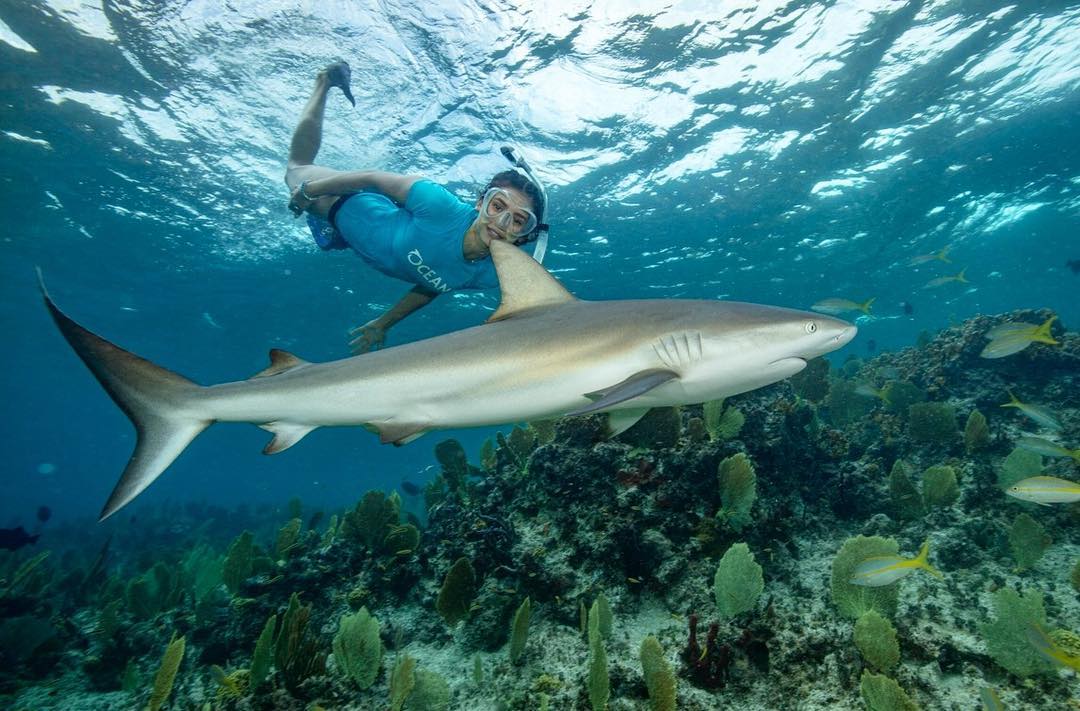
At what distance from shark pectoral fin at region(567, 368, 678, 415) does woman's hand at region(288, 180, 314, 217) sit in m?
5.76

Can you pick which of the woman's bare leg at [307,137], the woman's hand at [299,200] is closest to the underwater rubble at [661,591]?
the woman's hand at [299,200]

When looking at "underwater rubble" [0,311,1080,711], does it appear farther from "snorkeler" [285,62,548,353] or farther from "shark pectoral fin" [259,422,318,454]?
"snorkeler" [285,62,548,353]

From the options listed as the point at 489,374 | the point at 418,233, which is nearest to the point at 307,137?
the point at 418,233

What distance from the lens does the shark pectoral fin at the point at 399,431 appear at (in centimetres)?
355

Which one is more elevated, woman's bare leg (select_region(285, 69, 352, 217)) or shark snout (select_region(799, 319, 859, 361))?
woman's bare leg (select_region(285, 69, 352, 217))

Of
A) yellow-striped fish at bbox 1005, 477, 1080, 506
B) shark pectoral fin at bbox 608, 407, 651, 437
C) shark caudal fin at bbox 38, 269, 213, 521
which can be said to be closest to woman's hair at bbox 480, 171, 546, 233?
shark pectoral fin at bbox 608, 407, 651, 437

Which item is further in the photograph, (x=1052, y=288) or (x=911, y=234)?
(x=1052, y=288)

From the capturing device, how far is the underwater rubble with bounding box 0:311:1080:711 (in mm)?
3295

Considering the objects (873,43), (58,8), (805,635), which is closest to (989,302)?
Result: (873,43)

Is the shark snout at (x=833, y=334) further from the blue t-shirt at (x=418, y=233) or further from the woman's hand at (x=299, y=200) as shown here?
the woman's hand at (x=299, y=200)

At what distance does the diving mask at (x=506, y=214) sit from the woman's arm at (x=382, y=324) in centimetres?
205

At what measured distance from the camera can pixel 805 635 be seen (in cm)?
351

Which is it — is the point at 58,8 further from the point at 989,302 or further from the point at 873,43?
the point at 989,302

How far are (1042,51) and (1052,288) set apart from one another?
3456 centimetres
